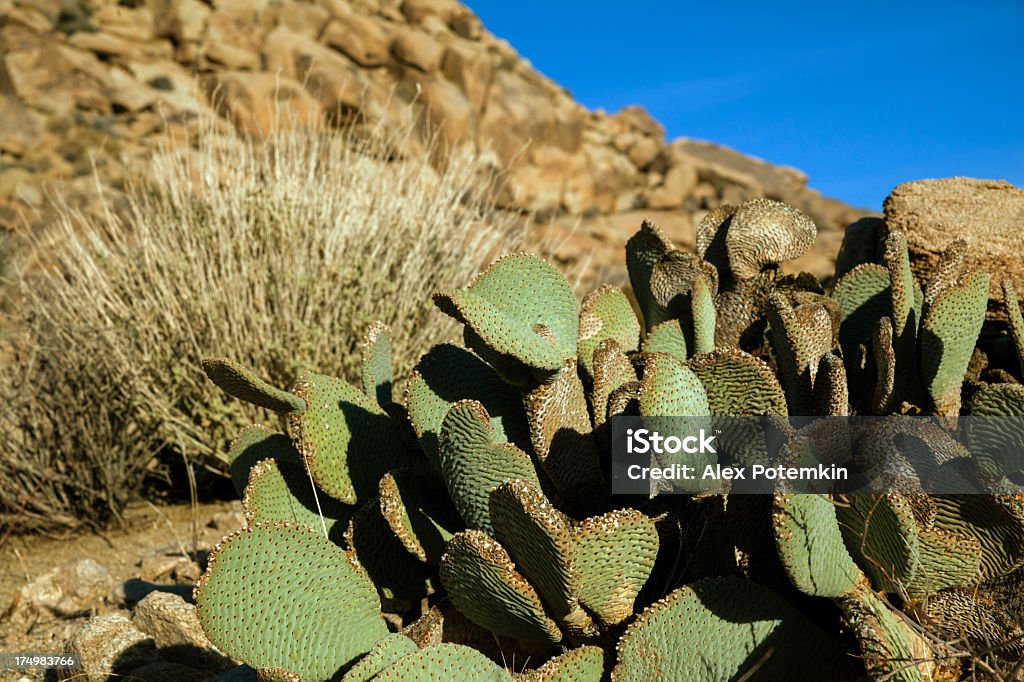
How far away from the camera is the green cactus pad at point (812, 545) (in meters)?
1.31

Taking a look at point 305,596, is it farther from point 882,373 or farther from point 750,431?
point 882,373

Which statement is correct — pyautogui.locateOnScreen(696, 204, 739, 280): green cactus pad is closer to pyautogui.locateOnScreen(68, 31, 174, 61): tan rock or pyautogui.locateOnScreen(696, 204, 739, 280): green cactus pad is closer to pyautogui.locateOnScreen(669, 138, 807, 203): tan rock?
pyautogui.locateOnScreen(68, 31, 174, 61): tan rock

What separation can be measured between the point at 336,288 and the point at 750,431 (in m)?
2.87

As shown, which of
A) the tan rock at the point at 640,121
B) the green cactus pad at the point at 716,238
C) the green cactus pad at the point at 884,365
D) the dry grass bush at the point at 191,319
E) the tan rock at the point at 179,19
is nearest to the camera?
the green cactus pad at the point at 884,365

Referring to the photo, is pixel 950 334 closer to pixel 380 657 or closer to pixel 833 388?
pixel 833 388

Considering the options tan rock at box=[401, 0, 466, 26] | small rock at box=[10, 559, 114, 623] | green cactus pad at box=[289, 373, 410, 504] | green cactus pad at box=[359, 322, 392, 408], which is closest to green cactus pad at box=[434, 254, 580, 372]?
green cactus pad at box=[359, 322, 392, 408]

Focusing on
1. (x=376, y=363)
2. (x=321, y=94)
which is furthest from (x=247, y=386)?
(x=321, y=94)

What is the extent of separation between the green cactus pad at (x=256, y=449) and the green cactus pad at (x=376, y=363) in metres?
0.25

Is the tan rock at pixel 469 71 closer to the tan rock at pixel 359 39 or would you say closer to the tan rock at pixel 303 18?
the tan rock at pixel 359 39

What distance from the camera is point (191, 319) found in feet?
13.5

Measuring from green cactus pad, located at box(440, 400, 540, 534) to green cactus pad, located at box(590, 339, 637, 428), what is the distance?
181 millimetres

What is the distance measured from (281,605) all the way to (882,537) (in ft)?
→ 3.35

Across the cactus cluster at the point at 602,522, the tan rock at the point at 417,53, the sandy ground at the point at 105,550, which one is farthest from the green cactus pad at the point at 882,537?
the tan rock at the point at 417,53

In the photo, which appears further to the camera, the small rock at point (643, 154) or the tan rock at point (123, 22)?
the small rock at point (643, 154)
